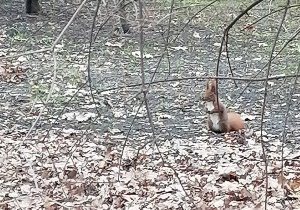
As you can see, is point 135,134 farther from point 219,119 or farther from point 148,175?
point 148,175

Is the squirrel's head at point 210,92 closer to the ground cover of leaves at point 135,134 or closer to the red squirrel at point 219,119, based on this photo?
the red squirrel at point 219,119

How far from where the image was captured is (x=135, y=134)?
6.89m

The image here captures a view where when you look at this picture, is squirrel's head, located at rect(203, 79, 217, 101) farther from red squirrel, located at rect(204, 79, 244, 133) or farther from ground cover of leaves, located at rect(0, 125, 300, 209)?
ground cover of leaves, located at rect(0, 125, 300, 209)

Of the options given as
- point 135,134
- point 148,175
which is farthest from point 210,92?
point 148,175

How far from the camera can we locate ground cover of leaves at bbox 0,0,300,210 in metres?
4.66

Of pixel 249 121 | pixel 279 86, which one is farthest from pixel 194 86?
pixel 249 121

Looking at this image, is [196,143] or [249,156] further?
[196,143]

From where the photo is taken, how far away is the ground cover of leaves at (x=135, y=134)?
15.3ft

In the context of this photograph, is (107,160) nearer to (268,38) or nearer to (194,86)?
(194,86)

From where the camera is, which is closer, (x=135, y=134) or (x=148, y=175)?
(x=148, y=175)

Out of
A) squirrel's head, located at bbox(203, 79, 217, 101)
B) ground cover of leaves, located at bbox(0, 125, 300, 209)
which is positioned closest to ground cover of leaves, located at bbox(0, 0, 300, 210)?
ground cover of leaves, located at bbox(0, 125, 300, 209)

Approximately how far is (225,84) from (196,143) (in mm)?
2660

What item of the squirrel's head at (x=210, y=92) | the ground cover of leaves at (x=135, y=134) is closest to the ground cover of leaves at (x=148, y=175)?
the ground cover of leaves at (x=135, y=134)

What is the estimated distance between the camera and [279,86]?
8672 millimetres
